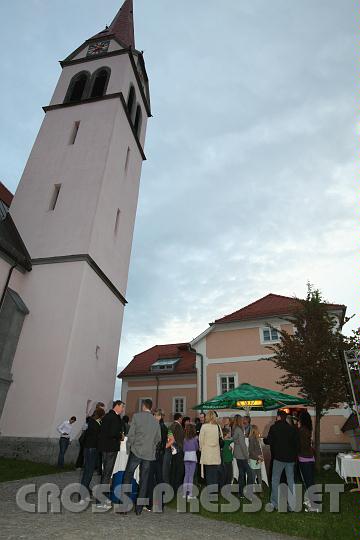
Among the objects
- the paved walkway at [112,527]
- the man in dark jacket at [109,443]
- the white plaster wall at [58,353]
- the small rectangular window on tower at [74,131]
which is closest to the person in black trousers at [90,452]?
the man in dark jacket at [109,443]

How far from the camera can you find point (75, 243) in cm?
1593

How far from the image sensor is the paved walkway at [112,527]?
440 cm

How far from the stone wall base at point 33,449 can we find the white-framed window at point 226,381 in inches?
434

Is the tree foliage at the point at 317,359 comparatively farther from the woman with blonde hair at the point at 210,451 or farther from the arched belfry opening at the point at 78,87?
the arched belfry opening at the point at 78,87

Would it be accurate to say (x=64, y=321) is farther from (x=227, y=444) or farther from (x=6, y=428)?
(x=227, y=444)

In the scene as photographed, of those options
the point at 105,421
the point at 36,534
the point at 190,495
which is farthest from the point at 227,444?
the point at 36,534

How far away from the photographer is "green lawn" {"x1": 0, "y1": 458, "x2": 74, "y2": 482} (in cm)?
885

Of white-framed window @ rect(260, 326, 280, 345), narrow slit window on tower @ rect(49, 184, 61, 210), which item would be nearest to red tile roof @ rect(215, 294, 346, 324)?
white-framed window @ rect(260, 326, 280, 345)

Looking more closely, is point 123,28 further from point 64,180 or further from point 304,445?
point 304,445

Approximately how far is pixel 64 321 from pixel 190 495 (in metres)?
8.90

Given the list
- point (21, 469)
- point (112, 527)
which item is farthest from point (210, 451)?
point (21, 469)

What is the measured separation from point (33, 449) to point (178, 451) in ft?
21.0

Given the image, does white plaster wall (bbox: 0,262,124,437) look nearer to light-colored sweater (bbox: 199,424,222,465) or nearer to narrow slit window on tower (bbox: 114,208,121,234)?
narrow slit window on tower (bbox: 114,208,121,234)

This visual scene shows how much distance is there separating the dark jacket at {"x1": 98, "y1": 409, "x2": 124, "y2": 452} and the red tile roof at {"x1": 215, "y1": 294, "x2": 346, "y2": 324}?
1663cm
